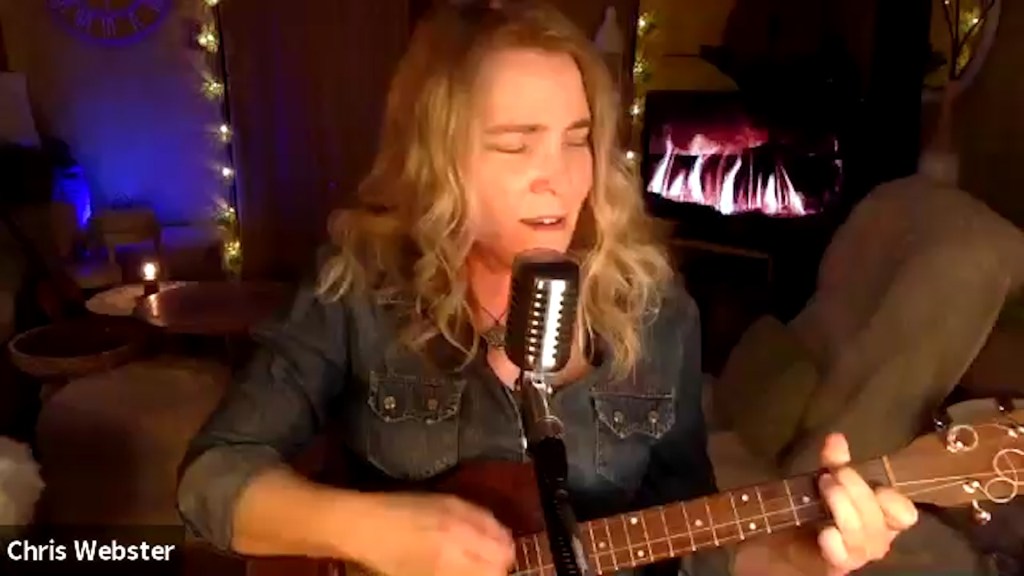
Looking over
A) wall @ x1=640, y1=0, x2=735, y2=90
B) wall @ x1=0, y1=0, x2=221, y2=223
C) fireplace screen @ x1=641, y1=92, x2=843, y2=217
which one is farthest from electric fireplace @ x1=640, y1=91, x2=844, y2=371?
wall @ x1=0, y1=0, x2=221, y2=223

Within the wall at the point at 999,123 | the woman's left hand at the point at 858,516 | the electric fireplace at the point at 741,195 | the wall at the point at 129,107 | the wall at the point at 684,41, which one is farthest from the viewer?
the wall at the point at 129,107

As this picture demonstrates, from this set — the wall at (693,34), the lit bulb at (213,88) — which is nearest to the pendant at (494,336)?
the wall at (693,34)

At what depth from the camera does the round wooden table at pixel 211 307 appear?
3031mm

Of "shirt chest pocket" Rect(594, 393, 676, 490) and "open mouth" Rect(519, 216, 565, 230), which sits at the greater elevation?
"open mouth" Rect(519, 216, 565, 230)

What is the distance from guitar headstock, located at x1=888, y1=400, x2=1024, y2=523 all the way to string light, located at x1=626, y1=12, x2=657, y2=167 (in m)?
3.27

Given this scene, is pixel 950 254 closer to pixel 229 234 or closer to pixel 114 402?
pixel 114 402

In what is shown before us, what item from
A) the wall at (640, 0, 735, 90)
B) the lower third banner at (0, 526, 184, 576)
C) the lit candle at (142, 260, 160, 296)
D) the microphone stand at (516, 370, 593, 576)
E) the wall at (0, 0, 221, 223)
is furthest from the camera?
the wall at (0, 0, 221, 223)

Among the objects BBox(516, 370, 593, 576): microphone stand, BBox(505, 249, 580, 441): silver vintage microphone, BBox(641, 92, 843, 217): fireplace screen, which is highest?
BBox(505, 249, 580, 441): silver vintage microphone

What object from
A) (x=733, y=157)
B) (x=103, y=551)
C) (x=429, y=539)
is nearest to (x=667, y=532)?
(x=429, y=539)

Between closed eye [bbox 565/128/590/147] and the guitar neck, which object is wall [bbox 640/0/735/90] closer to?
closed eye [bbox 565/128/590/147]

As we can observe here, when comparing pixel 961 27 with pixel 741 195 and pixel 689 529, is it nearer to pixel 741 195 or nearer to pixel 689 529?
pixel 741 195

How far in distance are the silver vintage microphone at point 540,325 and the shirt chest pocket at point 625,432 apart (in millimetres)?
357

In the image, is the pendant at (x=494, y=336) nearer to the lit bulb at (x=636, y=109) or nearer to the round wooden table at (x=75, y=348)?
the round wooden table at (x=75, y=348)

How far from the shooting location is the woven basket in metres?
2.70
